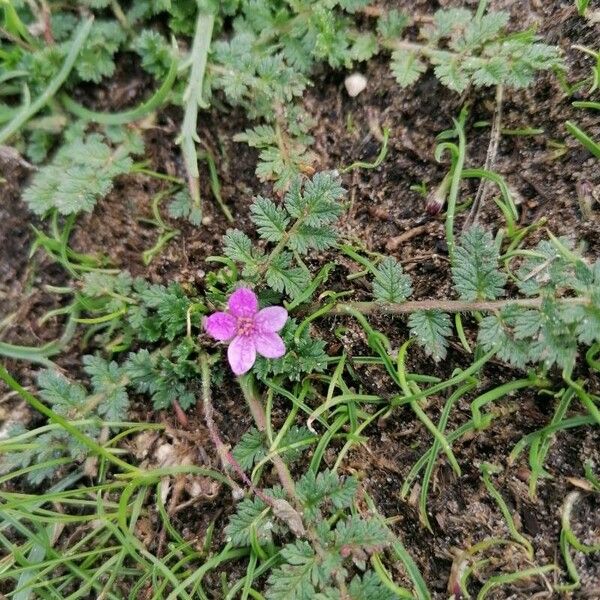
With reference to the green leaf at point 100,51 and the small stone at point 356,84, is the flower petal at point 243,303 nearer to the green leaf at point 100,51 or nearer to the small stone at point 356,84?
the small stone at point 356,84

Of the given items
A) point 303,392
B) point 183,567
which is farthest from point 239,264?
point 183,567

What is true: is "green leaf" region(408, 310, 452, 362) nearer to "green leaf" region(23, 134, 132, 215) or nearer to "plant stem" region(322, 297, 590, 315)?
"plant stem" region(322, 297, 590, 315)

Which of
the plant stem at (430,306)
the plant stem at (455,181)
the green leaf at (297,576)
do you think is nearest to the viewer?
the green leaf at (297,576)

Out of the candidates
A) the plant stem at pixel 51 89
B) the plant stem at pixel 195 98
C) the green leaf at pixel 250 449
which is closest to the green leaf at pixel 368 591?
the green leaf at pixel 250 449

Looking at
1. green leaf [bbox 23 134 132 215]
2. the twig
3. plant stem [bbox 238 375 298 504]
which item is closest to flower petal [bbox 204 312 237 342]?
plant stem [bbox 238 375 298 504]

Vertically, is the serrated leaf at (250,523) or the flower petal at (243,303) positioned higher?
the flower petal at (243,303)

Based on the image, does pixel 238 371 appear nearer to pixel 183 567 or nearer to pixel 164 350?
pixel 164 350
